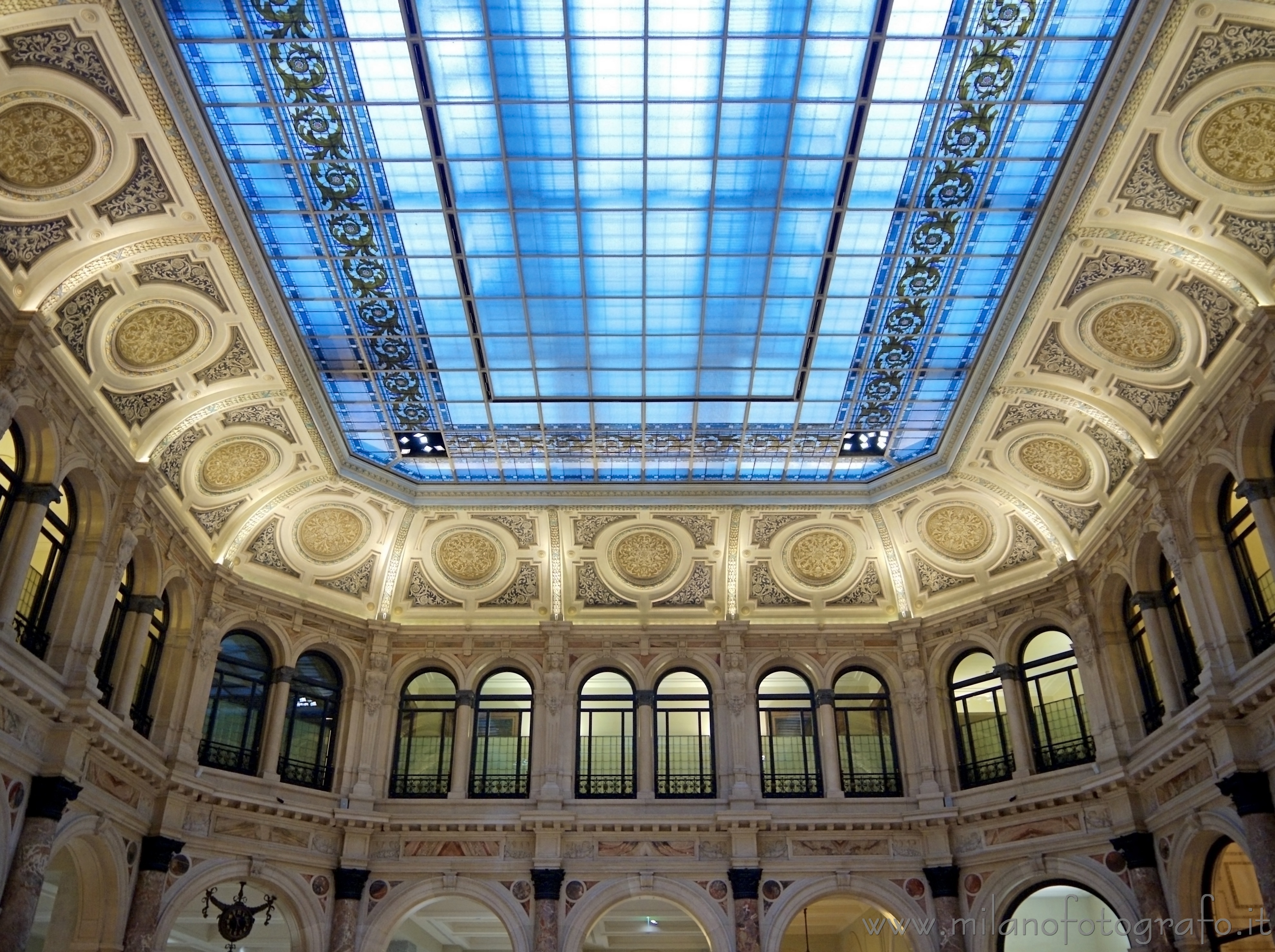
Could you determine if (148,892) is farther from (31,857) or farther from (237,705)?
(237,705)

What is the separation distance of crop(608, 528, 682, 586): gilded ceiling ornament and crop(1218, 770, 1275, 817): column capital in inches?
472

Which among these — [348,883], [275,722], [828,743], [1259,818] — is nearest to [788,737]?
[828,743]

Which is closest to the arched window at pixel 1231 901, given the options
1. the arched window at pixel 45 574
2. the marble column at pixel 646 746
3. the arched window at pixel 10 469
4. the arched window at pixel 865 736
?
the arched window at pixel 865 736

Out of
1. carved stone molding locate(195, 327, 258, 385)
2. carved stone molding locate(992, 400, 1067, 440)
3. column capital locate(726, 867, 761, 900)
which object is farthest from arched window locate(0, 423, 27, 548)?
carved stone molding locate(992, 400, 1067, 440)

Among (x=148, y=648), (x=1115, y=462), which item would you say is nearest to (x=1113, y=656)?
(x=1115, y=462)

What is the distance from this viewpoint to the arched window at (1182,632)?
17.5 metres

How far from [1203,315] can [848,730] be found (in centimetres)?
1153

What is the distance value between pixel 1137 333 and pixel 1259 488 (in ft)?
10.3

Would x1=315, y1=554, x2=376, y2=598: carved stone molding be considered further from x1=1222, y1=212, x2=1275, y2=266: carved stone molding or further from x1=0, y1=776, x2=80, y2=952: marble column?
x1=1222, y1=212, x2=1275, y2=266: carved stone molding

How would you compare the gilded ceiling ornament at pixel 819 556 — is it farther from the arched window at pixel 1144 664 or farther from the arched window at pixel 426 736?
the arched window at pixel 426 736

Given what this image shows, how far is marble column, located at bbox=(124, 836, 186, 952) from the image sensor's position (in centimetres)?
1748

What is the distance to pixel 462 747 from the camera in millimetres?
22609

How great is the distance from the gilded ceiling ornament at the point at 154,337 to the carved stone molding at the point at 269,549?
17.9 ft

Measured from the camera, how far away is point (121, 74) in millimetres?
12898
